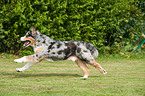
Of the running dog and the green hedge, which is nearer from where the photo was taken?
the running dog

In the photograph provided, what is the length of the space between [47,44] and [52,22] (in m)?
5.12

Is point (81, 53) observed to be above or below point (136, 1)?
below

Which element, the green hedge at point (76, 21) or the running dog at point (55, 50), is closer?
the running dog at point (55, 50)

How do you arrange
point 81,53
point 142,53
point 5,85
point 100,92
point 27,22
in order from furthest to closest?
1. point 142,53
2. point 27,22
3. point 81,53
4. point 5,85
5. point 100,92

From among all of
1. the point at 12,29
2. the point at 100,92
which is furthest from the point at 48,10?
the point at 100,92

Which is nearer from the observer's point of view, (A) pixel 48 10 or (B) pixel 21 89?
(B) pixel 21 89

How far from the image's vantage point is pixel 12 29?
1261cm

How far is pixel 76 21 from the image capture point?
13.5m

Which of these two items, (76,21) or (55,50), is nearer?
(55,50)

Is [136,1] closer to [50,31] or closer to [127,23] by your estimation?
[127,23]

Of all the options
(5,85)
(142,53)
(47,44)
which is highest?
(47,44)

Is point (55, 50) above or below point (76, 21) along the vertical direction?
below

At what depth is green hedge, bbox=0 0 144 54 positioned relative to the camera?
12.5m

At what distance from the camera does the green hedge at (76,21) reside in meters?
12.5
